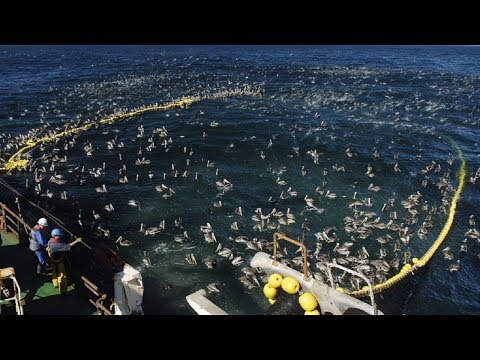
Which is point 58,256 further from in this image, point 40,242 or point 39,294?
point 39,294

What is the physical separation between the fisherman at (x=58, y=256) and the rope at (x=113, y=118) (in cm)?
1917

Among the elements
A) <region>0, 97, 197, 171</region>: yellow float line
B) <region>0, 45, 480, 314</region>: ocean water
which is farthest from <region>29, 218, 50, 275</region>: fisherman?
<region>0, 97, 197, 171</region>: yellow float line

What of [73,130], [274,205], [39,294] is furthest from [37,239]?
[73,130]

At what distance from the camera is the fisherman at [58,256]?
1380cm

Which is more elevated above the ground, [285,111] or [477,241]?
[285,111]

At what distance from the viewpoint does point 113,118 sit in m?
42.0

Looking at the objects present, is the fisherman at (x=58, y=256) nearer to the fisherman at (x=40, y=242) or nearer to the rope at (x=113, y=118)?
the fisherman at (x=40, y=242)

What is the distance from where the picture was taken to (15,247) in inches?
669

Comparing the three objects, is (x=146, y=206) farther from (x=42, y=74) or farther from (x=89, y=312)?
(x=42, y=74)

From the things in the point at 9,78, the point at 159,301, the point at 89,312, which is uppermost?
the point at 9,78

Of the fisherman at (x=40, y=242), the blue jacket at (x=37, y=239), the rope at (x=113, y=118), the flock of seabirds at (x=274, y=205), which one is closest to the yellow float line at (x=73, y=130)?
the rope at (x=113, y=118)

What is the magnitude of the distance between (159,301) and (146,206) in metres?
8.91

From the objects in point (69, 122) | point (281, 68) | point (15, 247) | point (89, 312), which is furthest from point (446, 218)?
point (281, 68)

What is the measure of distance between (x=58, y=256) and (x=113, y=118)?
99.0ft
